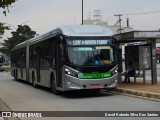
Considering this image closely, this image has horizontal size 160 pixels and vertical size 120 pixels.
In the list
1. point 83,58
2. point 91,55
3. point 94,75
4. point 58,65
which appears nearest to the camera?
point 94,75

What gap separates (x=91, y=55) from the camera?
19.5 meters

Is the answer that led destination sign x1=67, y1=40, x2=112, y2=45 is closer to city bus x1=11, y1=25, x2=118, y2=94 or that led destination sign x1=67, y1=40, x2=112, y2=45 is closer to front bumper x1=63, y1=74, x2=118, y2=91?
city bus x1=11, y1=25, x2=118, y2=94

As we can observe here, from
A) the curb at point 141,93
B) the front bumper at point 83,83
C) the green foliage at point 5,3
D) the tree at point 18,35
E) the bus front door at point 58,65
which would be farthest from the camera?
the tree at point 18,35

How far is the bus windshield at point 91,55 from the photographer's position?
19.3 metres

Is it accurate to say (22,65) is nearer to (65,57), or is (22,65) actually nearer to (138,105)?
(65,57)

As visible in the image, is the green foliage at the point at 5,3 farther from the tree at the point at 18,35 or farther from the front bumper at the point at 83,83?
the tree at the point at 18,35

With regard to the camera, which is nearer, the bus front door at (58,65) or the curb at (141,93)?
the curb at (141,93)

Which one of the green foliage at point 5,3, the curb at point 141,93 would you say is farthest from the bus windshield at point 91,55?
the green foliage at point 5,3

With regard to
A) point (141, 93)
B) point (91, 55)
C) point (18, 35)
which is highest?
point (18, 35)

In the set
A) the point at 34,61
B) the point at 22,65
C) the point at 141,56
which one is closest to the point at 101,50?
the point at 141,56

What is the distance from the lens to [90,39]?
19781mm

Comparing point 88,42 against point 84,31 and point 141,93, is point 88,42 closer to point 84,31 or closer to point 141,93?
point 84,31

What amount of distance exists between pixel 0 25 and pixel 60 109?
13.9 ft

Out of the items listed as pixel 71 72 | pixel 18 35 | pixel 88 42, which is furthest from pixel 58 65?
pixel 18 35
